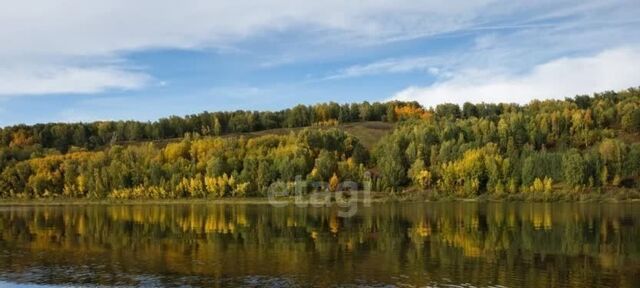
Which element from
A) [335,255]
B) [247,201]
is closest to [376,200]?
[247,201]

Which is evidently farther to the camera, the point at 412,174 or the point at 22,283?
the point at 412,174

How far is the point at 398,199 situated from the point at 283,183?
33337mm

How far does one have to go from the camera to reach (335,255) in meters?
52.9

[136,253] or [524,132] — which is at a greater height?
[524,132]

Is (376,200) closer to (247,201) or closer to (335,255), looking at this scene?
(247,201)

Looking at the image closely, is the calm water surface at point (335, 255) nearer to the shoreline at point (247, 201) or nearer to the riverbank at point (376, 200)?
the shoreline at point (247, 201)

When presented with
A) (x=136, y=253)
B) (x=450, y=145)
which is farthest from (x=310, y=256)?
(x=450, y=145)

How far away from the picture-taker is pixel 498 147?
189 metres

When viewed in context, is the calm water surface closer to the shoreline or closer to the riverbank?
the shoreline

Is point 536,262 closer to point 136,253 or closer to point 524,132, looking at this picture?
point 136,253

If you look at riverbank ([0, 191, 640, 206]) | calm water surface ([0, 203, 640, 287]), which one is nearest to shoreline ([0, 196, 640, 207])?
riverbank ([0, 191, 640, 206])

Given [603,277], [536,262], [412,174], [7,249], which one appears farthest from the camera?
[412,174]

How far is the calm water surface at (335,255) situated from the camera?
41.8 metres

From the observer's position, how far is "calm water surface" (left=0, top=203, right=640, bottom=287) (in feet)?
137
